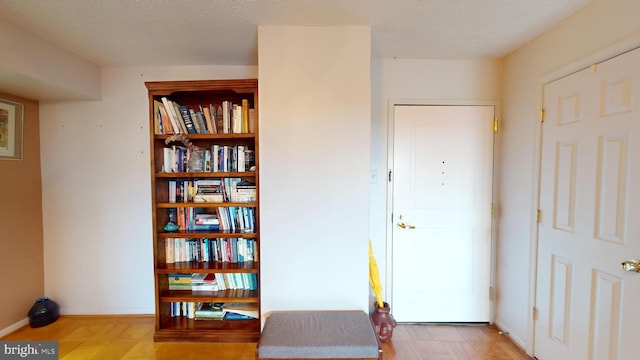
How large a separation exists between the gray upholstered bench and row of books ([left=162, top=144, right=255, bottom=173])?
116cm

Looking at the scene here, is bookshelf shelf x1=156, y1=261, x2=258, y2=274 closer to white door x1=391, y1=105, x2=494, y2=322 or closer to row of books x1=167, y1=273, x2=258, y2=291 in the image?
row of books x1=167, y1=273, x2=258, y2=291

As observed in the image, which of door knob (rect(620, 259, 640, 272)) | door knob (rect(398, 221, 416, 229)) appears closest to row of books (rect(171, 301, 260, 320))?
door knob (rect(398, 221, 416, 229))

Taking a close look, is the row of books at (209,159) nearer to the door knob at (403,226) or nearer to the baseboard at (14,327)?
the door knob at (403,226)

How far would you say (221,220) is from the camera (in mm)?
2139

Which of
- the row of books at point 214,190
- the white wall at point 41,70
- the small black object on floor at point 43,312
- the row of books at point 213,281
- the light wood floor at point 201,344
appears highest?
the white wall at point 41,70

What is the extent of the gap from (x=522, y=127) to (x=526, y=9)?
818mm

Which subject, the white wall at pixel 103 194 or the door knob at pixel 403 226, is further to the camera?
the white wall at pixel 103 194

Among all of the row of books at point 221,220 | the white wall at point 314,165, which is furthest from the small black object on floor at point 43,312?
the white wall at point 314,165

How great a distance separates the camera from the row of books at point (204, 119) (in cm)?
206

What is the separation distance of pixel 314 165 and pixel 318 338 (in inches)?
39.8

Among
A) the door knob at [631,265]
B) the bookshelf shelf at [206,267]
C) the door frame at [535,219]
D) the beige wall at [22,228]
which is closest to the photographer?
the door knob at [631,265]

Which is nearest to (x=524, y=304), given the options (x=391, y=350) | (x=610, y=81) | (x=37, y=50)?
(x=391, y=350)

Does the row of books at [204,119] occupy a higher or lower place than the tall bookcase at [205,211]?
higher

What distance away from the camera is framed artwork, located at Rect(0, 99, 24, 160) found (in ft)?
6.93
